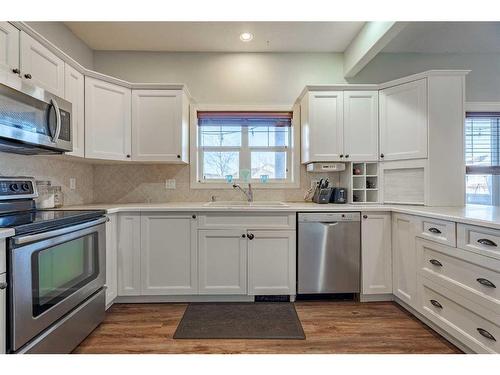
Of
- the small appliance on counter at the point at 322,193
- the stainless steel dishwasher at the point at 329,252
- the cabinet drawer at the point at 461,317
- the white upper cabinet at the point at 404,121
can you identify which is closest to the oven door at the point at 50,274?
the stainless steel dishwasher at the point at 329,252

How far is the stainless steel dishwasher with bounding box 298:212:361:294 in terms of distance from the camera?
243 centimetres

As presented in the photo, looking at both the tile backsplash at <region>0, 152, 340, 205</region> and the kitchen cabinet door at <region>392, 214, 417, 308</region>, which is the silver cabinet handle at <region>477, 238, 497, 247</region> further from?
the tile backsplash at <region>0, 152, 340, 205</region>

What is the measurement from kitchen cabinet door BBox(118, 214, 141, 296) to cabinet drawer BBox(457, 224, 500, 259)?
247 centimetres

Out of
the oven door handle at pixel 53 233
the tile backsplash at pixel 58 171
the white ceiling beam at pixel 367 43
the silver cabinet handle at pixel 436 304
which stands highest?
the white ceiling beam at pixel 367 43

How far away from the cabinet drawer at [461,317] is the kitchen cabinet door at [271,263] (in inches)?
41.3

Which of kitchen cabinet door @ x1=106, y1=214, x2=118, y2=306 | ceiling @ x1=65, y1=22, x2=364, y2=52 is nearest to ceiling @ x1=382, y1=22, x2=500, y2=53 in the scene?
ceiling @ x1=65, y1=22, x2=364, y2=52

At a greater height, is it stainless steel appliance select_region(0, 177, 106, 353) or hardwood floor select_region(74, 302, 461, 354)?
stainless steel appliance select_region(0, 177, 106, 353)

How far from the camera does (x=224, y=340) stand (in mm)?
1871

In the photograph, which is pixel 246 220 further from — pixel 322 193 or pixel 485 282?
pixel 485 282

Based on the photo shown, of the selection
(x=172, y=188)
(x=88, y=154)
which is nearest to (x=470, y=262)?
(x=172, y=188)

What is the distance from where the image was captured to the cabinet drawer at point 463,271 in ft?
4.82

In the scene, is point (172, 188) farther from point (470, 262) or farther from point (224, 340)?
point (470, 262)

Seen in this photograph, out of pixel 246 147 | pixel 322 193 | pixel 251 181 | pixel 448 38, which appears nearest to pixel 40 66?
pixel 246 147

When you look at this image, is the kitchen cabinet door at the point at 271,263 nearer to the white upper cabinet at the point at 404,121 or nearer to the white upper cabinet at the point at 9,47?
the white upper cabinet at the point at 404,121
